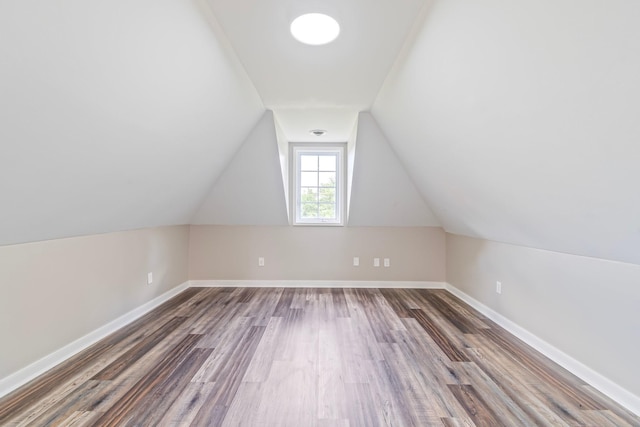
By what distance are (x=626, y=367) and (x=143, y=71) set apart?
10.5 feet

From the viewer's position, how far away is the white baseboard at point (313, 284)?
14.5ft

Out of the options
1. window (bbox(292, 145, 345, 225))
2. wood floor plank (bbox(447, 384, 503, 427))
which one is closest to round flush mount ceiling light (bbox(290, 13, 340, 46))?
wood floor plank (bbox(447, 384, 503, 427))

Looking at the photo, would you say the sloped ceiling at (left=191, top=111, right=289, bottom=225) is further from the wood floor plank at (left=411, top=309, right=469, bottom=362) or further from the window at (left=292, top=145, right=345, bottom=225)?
the wood floor plank at (left=411, top=309, right=469, bottom=362)

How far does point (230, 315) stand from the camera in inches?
126

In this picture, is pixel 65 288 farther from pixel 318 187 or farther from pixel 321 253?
pixel 318 187

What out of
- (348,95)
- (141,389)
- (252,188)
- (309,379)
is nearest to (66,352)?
(141,389)

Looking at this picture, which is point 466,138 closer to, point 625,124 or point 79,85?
point 625,124

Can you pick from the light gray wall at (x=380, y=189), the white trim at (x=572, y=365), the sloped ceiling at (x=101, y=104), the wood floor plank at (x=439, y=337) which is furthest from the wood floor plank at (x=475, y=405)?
the sloped ceiling at (x=101, y=104)

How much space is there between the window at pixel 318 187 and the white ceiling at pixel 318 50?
1336 mm

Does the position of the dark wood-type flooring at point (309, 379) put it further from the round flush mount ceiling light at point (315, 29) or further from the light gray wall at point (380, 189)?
the round flush mount ceiling light at point (315, 29)

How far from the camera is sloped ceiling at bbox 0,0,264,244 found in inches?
46.4

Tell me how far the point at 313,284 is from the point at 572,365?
2959 millimetres

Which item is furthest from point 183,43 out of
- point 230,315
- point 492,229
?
point 492,229

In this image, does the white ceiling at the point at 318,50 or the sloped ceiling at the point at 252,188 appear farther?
the sloped ceiling at the point at 252,188
